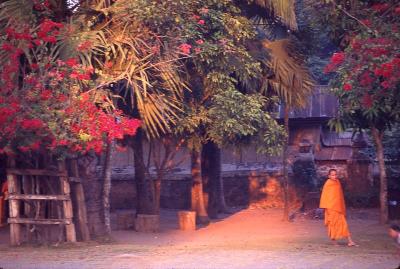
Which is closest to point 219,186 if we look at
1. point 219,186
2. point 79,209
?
point 219,186

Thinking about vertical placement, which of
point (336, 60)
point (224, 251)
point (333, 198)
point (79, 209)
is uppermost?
point (336, 60)

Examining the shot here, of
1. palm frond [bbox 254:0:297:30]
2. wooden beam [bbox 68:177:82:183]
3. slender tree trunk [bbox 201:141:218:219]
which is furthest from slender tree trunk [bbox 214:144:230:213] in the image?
wooden beam [bbox 68:177:82:183]

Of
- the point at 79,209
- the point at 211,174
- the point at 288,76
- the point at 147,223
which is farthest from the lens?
the point at 211,174

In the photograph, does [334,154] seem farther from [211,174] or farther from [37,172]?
[37,172]

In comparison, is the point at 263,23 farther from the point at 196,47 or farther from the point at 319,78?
the point at 319,78

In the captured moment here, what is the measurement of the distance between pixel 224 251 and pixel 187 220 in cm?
517

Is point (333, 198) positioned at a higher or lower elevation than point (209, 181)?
lower

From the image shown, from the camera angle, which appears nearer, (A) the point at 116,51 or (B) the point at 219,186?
(A) the point at 116,51

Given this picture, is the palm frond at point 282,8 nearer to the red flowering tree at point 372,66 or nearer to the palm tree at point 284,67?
the palm tree at point 284,67

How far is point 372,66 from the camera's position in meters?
11.5

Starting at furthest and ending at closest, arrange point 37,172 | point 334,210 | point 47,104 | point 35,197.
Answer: point 334,210 < point 37,172 < point 35,197 < point 47,104

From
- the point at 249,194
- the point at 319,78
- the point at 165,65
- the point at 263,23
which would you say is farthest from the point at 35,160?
the point at 319,78

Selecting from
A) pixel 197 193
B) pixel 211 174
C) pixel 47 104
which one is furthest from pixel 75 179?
pixel 211 174

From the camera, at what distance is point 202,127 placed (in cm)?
1521
